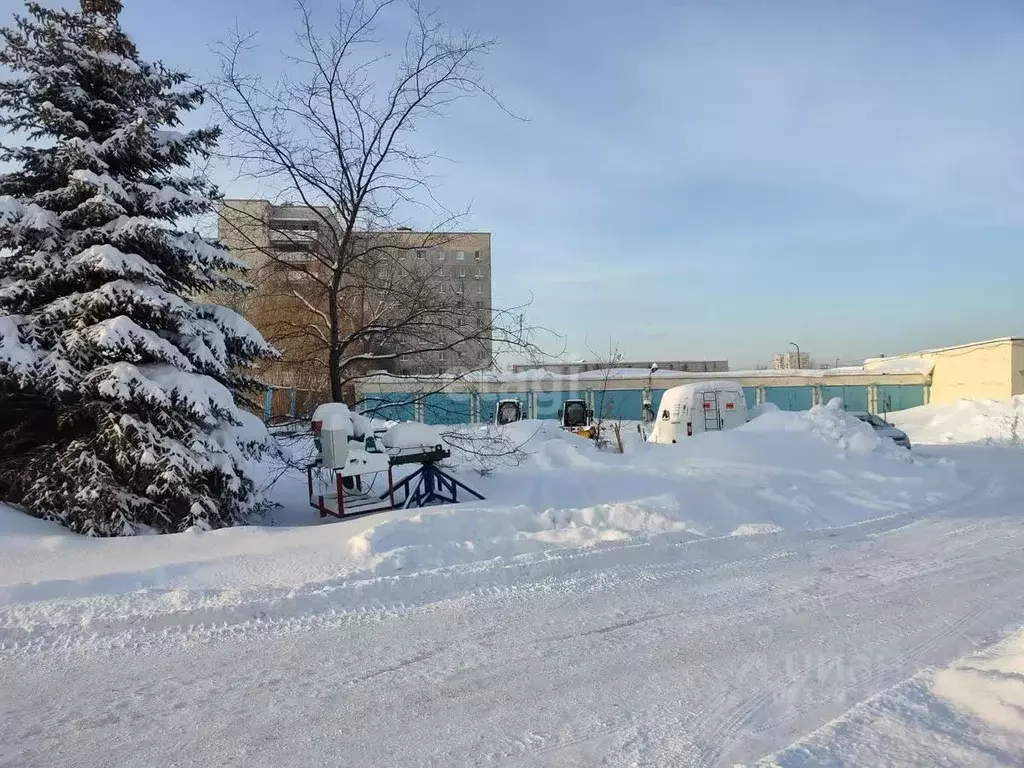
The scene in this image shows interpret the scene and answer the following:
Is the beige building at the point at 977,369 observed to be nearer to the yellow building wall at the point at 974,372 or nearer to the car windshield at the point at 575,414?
the yellow building wall at the point at 974,372

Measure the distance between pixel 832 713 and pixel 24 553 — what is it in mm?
6748

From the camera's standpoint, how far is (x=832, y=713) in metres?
3.68

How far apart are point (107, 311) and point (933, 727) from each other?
8250 mm

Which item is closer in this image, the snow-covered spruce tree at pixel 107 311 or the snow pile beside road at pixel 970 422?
the snow-covered spruce tree at pixel 107 311

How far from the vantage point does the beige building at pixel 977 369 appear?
32.2 metres

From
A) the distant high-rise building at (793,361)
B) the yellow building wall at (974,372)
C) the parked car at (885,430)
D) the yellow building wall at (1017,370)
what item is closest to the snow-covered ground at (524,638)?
the parked car at (885,430)

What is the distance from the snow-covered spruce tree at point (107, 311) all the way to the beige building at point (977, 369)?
117 feet

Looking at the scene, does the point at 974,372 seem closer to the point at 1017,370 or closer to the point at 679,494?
the point at 1017,370

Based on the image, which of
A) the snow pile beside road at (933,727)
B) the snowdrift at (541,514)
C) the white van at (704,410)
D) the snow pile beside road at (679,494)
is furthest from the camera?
the white van at (704,410)

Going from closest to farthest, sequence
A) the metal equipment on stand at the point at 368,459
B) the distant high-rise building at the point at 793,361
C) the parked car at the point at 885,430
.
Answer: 1. the metal equipment on stand at the point at 368,459
2. the parked car at the point at 885,430
3. the distant high-rise building at the point at 793,361

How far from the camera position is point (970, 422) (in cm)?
2561

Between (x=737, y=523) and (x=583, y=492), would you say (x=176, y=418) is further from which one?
(x=737, y=523)

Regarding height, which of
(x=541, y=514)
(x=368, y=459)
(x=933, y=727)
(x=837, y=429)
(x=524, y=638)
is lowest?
(x=524, y=638)

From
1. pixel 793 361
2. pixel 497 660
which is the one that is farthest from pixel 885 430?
pixel 793 361
